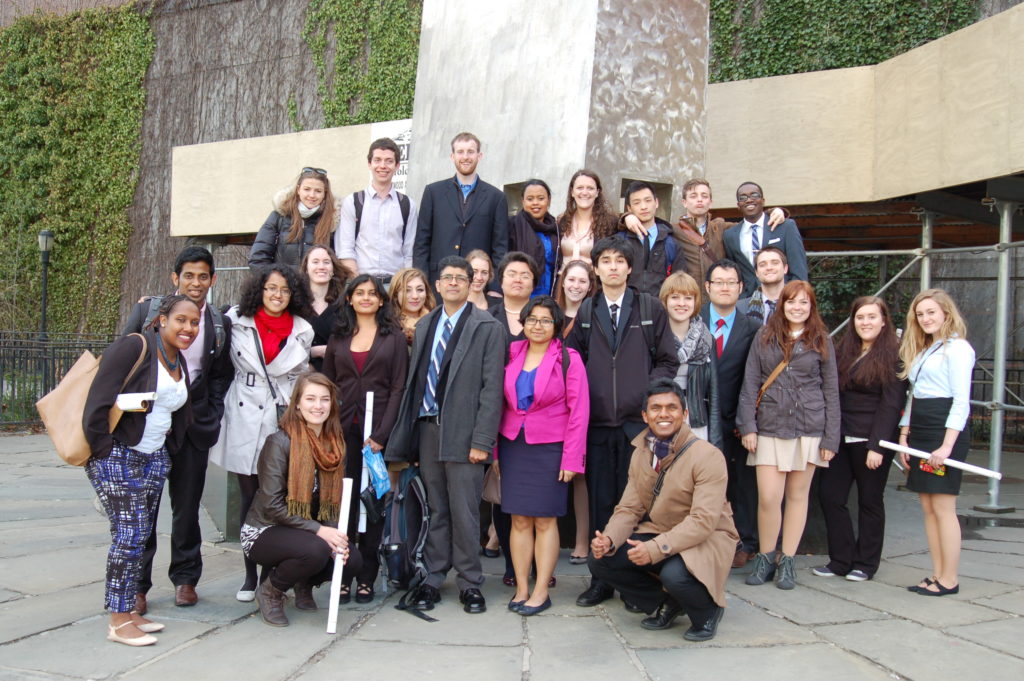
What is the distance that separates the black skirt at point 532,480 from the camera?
4156 mm

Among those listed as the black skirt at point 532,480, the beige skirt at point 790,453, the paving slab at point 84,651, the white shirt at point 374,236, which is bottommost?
the paving slab at point 84,651

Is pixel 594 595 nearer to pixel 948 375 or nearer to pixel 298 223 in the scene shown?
pixel 948 375

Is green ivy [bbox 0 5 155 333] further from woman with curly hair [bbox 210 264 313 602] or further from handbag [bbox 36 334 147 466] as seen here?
handbag [bbox 36 334 147 466]

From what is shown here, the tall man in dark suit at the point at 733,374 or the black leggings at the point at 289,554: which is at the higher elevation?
the tall man in dark suit at the point at 733,374

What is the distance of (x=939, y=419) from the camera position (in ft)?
14.9

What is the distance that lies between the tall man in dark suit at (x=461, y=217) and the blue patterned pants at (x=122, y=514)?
2371mm

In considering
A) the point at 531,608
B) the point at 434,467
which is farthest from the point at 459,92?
the point at 531,608

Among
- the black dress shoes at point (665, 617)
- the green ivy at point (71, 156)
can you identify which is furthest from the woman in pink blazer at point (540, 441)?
the green ivy at point (71, 156)

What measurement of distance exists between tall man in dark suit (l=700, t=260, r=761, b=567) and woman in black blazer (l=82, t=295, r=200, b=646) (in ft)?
9.17

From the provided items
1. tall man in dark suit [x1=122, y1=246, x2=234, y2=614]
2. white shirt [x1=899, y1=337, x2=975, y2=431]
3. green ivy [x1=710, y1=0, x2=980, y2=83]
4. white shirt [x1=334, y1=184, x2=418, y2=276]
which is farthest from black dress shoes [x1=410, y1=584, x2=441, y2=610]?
green ivy [x1=710, y1=0, x2=980, y2=83]

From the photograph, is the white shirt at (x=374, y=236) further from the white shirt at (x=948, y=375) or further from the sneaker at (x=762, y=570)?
the white shirt at (x=948, y=375)

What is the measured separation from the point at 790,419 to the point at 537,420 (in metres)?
1.43

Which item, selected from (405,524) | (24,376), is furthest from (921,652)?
(24,376)

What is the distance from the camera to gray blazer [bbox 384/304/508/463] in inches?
164
